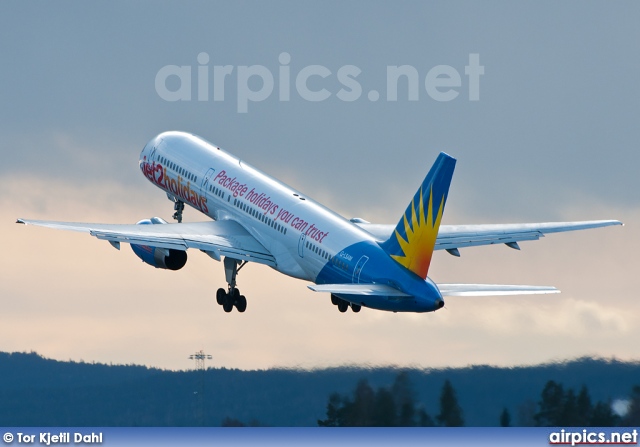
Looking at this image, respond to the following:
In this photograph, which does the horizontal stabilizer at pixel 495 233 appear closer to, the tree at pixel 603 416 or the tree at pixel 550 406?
the tree at pixel 550 406

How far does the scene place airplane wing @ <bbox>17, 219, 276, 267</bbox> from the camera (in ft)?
334

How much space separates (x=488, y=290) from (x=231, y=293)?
1704 centimetres

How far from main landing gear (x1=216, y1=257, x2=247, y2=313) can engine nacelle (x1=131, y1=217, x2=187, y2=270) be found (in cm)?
207

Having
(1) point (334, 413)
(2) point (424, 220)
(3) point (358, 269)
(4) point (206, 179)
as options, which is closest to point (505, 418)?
(1) point (334, 413)

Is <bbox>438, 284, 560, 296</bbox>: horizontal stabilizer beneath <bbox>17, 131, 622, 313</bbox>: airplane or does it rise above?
beneath

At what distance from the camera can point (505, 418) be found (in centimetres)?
10012

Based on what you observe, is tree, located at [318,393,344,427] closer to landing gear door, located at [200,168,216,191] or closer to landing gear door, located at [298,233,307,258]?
landing gear door, located at [298,233,307,258]

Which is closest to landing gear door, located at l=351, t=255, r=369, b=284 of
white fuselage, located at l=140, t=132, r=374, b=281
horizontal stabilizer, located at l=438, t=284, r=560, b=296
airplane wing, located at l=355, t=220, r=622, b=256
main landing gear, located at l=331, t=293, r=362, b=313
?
white fuselage, located at l=140, t=132, r=374, b=281

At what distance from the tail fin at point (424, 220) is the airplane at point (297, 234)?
39 millimetres

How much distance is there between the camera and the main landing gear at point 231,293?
351ft

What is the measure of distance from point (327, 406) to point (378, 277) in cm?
920

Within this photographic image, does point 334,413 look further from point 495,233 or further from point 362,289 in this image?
point 495,233

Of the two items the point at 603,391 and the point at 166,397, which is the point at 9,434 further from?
the point at 603,391

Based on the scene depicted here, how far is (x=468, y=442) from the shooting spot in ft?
314
